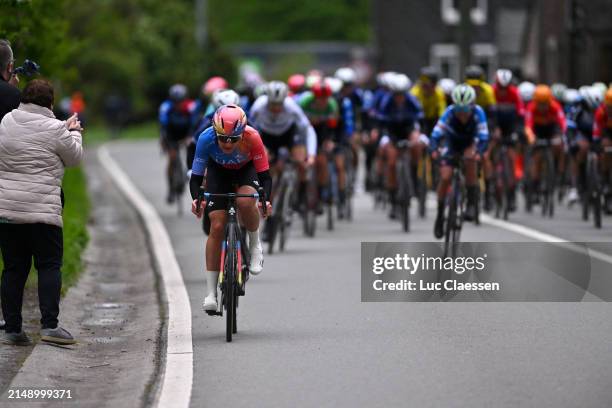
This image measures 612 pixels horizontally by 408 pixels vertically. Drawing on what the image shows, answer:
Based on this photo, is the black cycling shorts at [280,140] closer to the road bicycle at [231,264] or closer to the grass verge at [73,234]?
the grass verge at [73,234]

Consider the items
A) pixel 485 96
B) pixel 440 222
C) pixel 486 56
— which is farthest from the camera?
pixel 486 56

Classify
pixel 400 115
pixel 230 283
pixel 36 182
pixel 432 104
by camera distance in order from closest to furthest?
pixel 36 182 → pixel 230 283 → pixel 400 115 → pixel 432 104

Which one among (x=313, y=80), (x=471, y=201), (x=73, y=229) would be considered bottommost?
(x=73, y=229)

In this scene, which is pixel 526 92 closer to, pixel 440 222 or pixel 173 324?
pixel 440 222

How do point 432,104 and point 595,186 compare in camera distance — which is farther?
point 432,104

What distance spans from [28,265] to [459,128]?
250 inches

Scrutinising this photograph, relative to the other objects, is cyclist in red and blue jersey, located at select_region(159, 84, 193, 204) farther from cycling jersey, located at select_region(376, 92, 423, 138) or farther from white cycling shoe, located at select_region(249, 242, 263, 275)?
white cycling shoe, located at select_region(249, 242, 263, 275)

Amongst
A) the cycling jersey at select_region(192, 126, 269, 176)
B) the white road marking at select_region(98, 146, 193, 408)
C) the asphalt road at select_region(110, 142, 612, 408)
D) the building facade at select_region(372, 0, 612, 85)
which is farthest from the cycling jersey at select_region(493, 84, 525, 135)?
the building facade at select_region(372, 0, 612, 85)

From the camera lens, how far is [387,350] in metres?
9.80

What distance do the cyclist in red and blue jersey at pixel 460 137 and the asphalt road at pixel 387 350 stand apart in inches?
55.1

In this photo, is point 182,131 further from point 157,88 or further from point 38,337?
point 157,88

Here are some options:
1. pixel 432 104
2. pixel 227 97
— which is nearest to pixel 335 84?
pixel 432 104

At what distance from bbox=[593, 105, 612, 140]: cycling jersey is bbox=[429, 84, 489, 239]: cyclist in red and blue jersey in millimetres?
3668

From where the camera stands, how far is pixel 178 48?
6900cm
